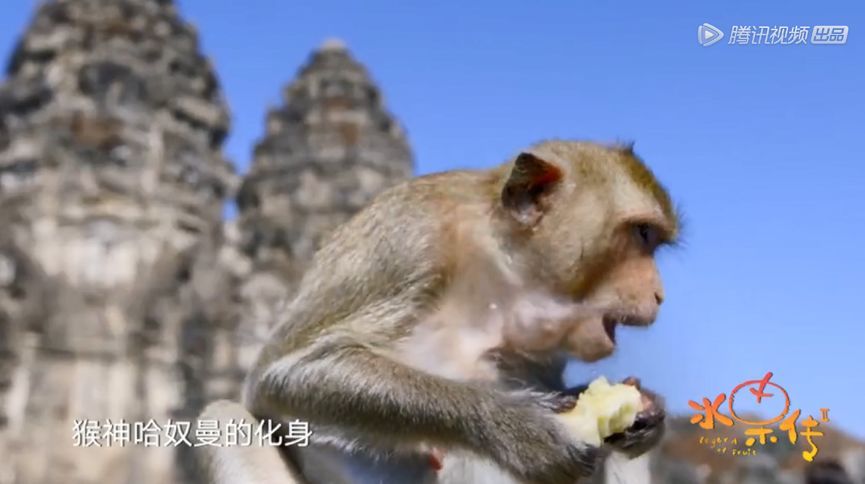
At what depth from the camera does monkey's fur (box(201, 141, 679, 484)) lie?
4.07 feet

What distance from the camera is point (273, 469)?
1.43m

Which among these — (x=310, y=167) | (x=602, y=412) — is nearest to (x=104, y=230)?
(x=310, y=167)

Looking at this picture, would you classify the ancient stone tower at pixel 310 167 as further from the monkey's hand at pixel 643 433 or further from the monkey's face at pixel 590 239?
Answer: the monkey's hand at pixel 643 433

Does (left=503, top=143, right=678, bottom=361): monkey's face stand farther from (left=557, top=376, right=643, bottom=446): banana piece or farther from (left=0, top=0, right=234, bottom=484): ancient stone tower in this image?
(left=0, top=0, right=234, bottom=484): ancient stone tower

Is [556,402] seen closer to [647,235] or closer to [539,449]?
[539,449]

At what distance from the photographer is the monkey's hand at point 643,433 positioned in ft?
4.08

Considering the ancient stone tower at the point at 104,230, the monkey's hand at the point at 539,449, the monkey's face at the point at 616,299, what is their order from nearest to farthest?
the monkey's hand at the point at 539,449, the monkey's face at the point at 616,299, the ancient stone tower at the point at 104,230

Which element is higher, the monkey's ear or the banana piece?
the monkey's ear

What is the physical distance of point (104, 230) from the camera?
13719 mm

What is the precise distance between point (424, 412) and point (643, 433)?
275 millimetres

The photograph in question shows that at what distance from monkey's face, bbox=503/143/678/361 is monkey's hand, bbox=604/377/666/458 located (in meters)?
0.10

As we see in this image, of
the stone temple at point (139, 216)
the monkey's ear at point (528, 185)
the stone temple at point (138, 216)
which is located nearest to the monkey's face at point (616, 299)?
the monkey's ear at point (528, 185)

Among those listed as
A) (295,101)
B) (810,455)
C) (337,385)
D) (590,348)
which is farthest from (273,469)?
(295,101)

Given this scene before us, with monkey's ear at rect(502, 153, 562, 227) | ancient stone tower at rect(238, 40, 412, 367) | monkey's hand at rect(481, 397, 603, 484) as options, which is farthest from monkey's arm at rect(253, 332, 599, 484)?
ancient stone tower at rect(238, 40, 412, 367)
